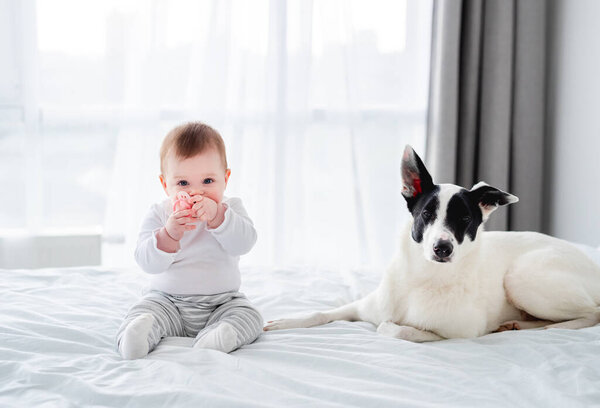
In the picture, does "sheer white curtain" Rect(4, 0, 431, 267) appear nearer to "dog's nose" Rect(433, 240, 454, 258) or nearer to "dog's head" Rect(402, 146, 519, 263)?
"dog's head" Rect(402, 146, 519, 263)

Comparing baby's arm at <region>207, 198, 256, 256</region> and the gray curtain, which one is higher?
the gray curtain

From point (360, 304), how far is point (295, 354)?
452 mm

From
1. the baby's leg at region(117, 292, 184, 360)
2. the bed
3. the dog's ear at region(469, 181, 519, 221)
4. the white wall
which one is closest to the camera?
the bed

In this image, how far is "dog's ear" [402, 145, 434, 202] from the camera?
1.58 m

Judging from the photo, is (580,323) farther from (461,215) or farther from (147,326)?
(147,326)

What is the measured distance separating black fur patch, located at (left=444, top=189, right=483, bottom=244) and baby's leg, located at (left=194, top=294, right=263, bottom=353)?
1.90 ft

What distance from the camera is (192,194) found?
1.55 m

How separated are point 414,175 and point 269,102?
1927mm

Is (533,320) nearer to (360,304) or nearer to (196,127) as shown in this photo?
(360,304)

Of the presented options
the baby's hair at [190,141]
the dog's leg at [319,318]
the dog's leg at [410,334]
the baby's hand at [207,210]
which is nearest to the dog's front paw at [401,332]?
the dog's leg at [410,334]

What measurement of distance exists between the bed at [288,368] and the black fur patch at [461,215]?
0.95 feet

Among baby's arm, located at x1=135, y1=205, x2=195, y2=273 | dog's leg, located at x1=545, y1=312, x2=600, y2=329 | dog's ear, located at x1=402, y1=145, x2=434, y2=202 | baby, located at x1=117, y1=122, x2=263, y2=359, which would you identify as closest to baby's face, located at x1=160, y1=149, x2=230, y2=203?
baby, located at x1=117, y1=122, x2=263, y2=359

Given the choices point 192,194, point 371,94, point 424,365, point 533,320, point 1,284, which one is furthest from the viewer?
point 371,94

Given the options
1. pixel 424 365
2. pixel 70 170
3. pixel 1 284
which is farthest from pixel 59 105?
pixel 424 365
